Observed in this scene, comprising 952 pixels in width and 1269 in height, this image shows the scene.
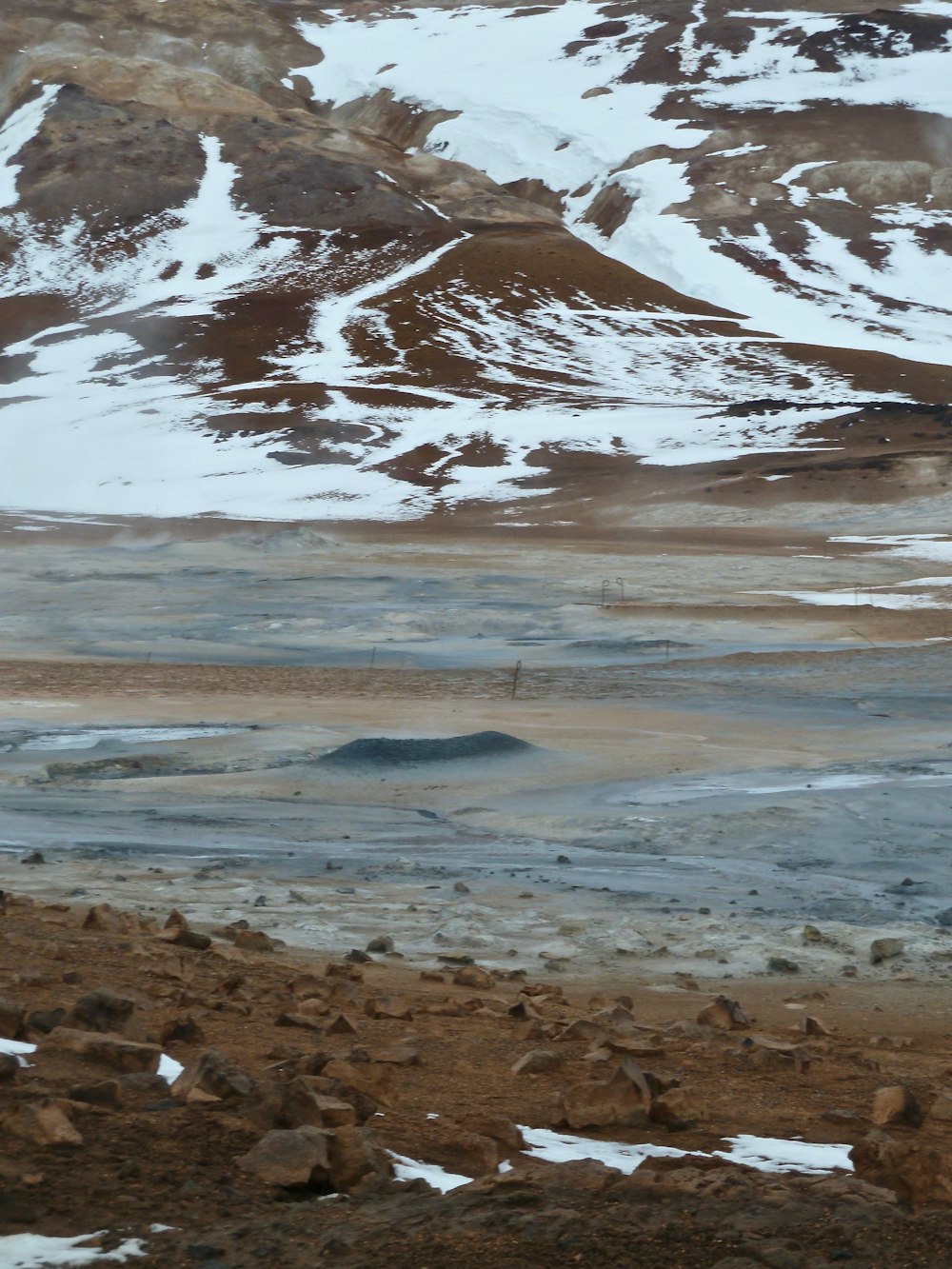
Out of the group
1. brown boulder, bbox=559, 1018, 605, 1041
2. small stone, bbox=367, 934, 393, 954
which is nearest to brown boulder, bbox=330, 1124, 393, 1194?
brown boulder, bbox=559, 1018, 605, 1041

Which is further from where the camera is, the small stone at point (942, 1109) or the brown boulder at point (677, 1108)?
the small stone at point (942, 1109)

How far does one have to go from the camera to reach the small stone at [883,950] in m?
8.59

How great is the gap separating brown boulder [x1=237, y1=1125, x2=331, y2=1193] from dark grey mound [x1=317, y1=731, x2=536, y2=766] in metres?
10.0

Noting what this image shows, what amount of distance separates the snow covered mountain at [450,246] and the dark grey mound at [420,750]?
41.8 metres

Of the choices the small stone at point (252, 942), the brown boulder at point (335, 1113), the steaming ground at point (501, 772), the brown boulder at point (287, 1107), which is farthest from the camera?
the steaming ground at point (501, 772)

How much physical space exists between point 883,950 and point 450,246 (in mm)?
94487

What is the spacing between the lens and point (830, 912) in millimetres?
9742

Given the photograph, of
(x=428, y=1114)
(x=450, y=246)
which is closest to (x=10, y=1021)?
(x=428, y=1114)

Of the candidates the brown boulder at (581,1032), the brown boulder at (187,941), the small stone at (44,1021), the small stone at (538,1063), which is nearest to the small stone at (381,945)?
the brown boulder at (187,941)

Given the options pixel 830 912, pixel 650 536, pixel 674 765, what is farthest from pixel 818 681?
pixel 650 536

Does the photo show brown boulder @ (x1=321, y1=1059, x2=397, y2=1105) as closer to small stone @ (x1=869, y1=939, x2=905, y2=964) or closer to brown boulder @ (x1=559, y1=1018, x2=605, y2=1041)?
brown boulder @ (x1=559, y1=1018, x2=605, y2=1041)

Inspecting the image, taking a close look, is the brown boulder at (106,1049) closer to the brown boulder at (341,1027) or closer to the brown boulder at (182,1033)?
the brown boulder at (182,1033)

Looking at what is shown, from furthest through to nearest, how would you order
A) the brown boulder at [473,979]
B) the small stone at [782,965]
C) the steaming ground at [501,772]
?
1. the steaming ground at [501,772]
2. the small stone at [782,965]
3. the brown boulder at [473,979]

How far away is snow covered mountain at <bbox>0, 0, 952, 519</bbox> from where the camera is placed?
214 ft
